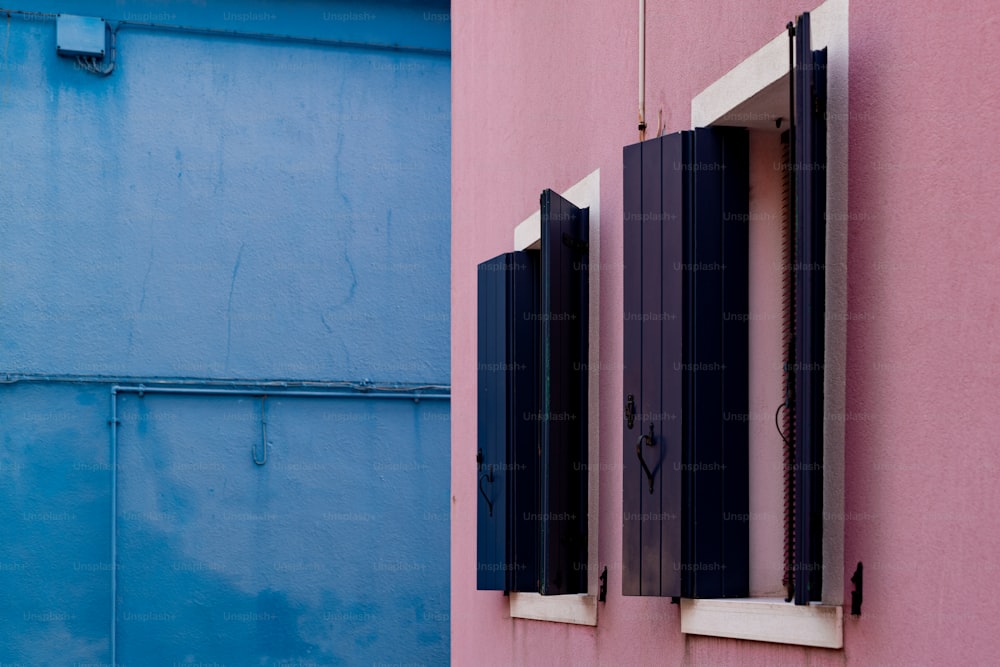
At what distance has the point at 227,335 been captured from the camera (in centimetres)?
1173

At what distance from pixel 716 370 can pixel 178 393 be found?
771 cm

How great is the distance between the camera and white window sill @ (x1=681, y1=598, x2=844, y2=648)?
3780 mm

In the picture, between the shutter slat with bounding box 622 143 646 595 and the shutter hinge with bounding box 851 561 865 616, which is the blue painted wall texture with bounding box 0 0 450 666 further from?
the shutter hinge with bounding box 851 561 865 616

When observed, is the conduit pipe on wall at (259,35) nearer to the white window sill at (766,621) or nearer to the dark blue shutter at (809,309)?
the white window sill at (766,621)

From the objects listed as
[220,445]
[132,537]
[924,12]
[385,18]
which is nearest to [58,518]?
[132,537]

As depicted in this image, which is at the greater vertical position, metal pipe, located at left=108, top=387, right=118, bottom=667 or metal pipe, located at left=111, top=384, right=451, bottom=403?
metal pipe, located at left=111, top=384, right=451, bottom=403

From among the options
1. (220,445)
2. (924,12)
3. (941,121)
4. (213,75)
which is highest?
(213,75)

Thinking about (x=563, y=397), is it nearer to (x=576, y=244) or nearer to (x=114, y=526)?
(x=576, y=244)

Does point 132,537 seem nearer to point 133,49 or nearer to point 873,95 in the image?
point 133,49

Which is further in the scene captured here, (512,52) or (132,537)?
(132,537)

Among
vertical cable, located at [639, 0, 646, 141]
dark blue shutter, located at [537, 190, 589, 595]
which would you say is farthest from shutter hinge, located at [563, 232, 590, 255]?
vertical cable, located at [639, 0, 646, 141]

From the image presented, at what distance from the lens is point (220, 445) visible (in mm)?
11633

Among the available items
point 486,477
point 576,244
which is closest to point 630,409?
point 576,244

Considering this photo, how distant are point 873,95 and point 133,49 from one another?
9.20 metres
